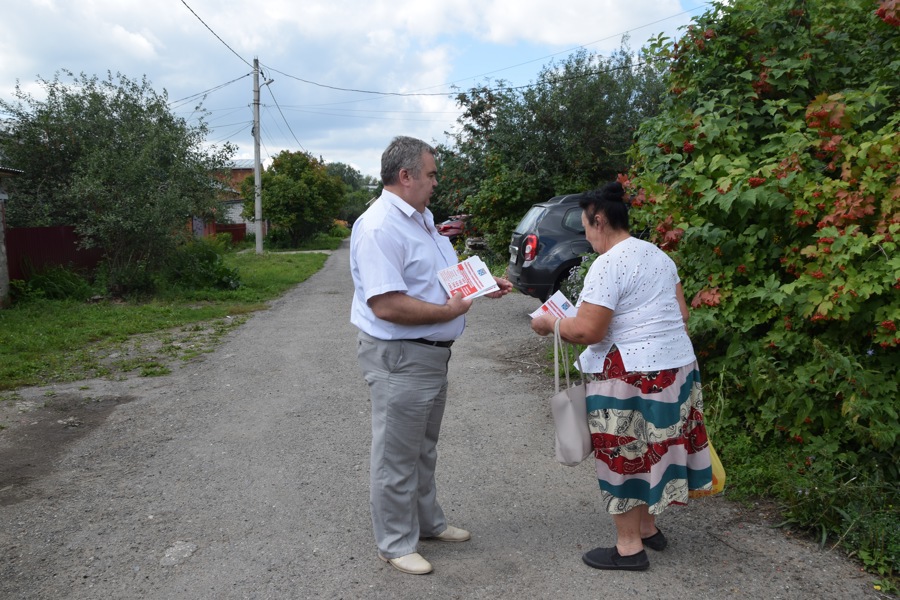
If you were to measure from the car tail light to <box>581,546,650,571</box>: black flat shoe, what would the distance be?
21.8 feet

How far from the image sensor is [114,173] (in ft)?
45.3

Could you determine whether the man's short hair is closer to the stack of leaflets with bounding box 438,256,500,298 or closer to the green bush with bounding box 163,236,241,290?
the stack of leaflets with bounding box 438,256,500,298

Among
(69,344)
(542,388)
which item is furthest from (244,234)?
(542,388)

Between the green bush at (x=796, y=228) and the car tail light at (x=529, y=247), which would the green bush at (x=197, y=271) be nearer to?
the car tail light at (x=529, y=247)

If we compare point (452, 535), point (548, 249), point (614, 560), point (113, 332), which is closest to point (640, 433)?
point (614, 560)

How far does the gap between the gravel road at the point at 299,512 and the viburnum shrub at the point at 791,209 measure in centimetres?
77

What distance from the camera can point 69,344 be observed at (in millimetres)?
9273

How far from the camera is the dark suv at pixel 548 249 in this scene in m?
9.70

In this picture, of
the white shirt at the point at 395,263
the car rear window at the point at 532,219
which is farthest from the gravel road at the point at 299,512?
the car rear window at the point at 532,219

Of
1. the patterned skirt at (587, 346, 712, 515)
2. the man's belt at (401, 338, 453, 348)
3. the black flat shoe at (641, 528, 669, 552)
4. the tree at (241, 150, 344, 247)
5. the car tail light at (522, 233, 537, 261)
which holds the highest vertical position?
the tree at (241, 150, 344, 247)

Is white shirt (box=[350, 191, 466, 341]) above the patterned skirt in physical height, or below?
above

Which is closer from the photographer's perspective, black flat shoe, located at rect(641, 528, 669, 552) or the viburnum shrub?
black flat shoe, located at rect(641, 528, 669, 552)

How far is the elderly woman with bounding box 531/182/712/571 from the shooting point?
309 cm

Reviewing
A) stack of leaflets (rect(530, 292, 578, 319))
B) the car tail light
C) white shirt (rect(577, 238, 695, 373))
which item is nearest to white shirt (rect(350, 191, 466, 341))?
stack of leaflets (rect(530, 292, 578, 319))
